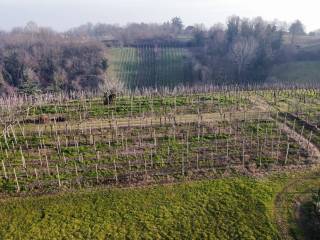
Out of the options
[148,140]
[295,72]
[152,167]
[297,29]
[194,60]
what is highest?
[297,29]

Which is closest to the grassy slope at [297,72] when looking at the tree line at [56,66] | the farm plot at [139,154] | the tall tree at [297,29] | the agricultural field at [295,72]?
the agricultural field at [295,72]

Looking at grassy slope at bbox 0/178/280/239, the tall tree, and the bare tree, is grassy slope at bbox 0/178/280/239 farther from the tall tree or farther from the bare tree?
the tall tree

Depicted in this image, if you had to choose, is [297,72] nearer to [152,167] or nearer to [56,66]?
[56,66]

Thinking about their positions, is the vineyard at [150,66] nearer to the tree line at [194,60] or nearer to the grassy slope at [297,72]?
the tree line at [194,60]

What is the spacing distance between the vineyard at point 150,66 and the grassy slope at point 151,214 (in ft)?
208

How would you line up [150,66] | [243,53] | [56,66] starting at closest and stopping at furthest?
[243,53], [56,66], [150,66]

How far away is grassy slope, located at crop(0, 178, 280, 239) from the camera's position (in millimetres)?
24219

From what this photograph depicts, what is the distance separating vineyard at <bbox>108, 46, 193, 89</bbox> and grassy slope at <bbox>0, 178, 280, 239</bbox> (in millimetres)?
63430

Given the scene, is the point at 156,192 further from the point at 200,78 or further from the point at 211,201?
the point at 200,78

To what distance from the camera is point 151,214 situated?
2605 centimetres

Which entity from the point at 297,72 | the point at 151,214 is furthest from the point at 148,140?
the point at 297,72

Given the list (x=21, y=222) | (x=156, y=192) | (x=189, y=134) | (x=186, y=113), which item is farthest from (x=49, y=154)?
(x=186, y=113)

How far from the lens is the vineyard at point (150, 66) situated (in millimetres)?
96550

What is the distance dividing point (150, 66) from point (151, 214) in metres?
83.3
